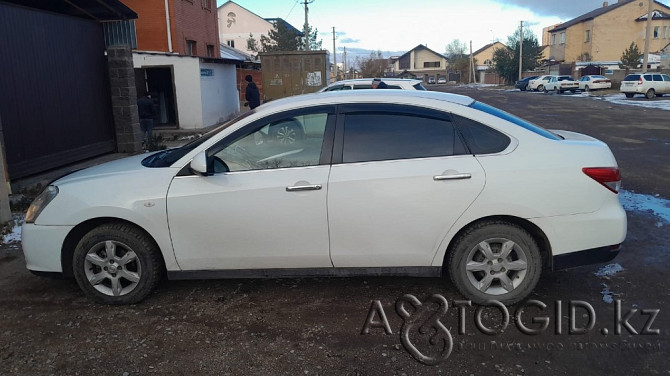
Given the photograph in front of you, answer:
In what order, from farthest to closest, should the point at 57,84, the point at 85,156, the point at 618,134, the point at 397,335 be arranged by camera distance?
the point at 618,134
the point at 85,156
the point at 57,84
the point at 397,335

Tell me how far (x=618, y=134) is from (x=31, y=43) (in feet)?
47.2

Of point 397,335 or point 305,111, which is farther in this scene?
point 305,111

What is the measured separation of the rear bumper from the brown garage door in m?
8.91

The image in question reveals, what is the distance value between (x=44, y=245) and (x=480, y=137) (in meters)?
3.56

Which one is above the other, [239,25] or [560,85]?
[239,25]

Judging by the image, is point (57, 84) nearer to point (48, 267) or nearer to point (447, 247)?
point (48, 267)

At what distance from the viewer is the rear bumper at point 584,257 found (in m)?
4.00

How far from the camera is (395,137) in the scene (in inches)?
160

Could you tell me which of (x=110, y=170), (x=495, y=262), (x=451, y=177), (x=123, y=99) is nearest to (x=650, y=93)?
(x=123, y=99)

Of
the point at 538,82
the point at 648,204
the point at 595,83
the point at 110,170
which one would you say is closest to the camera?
the point at 110,170

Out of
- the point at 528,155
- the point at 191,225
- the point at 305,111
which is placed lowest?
the point at 191,225

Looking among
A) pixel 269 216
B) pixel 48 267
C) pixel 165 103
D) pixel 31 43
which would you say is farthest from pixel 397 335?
pixel 165 103

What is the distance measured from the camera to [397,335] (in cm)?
369

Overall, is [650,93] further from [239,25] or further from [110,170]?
[239,25]
